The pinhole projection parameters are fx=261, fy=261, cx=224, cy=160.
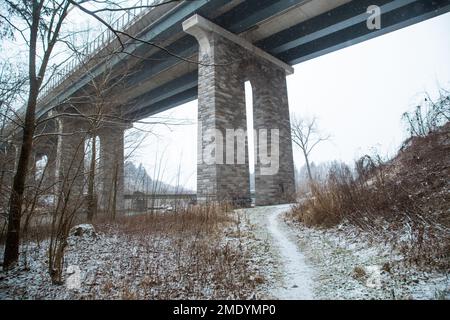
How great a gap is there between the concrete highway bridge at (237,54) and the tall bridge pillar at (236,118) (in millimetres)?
37

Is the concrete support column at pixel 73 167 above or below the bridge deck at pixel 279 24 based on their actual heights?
below

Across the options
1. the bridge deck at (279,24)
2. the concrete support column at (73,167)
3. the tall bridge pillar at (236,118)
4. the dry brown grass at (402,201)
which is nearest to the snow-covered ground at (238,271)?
the dry brown grass at (402,201)

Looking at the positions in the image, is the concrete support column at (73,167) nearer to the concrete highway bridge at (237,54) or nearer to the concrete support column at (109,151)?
the concrete highway bridge at (237,54)

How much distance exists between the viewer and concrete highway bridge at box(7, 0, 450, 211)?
8.57m

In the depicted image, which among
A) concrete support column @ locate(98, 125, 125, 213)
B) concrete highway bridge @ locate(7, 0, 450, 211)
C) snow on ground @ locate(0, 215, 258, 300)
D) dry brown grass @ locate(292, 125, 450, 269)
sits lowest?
snow on ground @ locate(0, 215, 258, 300)

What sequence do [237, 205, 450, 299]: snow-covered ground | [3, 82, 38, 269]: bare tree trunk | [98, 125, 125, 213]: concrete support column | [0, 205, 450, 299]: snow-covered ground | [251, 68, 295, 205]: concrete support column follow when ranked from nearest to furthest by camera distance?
[237, 205, 450, 299]: snow-covered ground
[0, 205, 450, 299]: snow-covered ground
[3, 82, 38, 269]: bare tree trunk
[98, 125, 125, 213]: concrete support column
[251, 68, 295, 205]: concrete support column

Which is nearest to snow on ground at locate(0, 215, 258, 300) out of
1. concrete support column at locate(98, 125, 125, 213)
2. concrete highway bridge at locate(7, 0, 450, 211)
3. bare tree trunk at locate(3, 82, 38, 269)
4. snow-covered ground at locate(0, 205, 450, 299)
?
snow-covered ground at locate(0, 205, 450, 299)

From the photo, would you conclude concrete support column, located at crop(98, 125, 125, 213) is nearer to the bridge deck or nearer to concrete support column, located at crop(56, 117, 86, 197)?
concrete support column, located at crop(56, 117, 86, 197)

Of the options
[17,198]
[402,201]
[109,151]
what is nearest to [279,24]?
[109,151]

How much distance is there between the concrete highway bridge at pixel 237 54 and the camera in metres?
8.57

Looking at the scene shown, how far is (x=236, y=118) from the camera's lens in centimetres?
965

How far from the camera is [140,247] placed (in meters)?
4.55

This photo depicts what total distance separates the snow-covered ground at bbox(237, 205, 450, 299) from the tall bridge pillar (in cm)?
446
